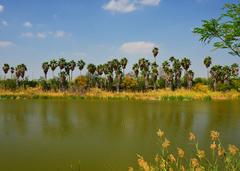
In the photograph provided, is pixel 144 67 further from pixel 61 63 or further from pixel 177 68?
pixel 61 63

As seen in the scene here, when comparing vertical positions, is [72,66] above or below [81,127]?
above

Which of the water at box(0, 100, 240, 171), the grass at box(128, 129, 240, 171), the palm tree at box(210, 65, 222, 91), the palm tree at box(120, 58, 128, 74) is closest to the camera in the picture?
the grass at box(128, 129, 240, 171)

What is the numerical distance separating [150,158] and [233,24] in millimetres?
6009

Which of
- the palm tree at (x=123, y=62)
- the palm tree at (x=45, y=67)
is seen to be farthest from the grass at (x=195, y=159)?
the palm tree at (x=45, y=67)

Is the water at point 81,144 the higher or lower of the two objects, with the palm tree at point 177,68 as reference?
lower

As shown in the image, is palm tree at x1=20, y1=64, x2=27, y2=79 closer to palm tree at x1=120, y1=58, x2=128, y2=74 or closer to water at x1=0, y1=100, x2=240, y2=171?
palm tree at x1=120, y1=58, x2=128, y2=74

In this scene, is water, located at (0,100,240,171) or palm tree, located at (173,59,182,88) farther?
palm tree, located at (173,59,182,88)

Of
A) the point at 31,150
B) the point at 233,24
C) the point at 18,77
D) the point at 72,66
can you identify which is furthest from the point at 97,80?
the point at 233,24

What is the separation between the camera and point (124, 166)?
7652 millimetres

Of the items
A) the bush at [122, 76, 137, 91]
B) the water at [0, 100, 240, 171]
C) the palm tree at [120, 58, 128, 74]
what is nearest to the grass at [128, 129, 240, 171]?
the water at [0, 100, 240, 171]

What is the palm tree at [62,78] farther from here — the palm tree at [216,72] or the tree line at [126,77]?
the palm tree at [216,72]

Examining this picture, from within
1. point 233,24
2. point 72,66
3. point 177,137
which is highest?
point 72,66

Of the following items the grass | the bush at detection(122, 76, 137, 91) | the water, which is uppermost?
the bush at detection(122, 76, 137, 91)

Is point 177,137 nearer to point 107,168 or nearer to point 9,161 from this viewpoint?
point 107,168
